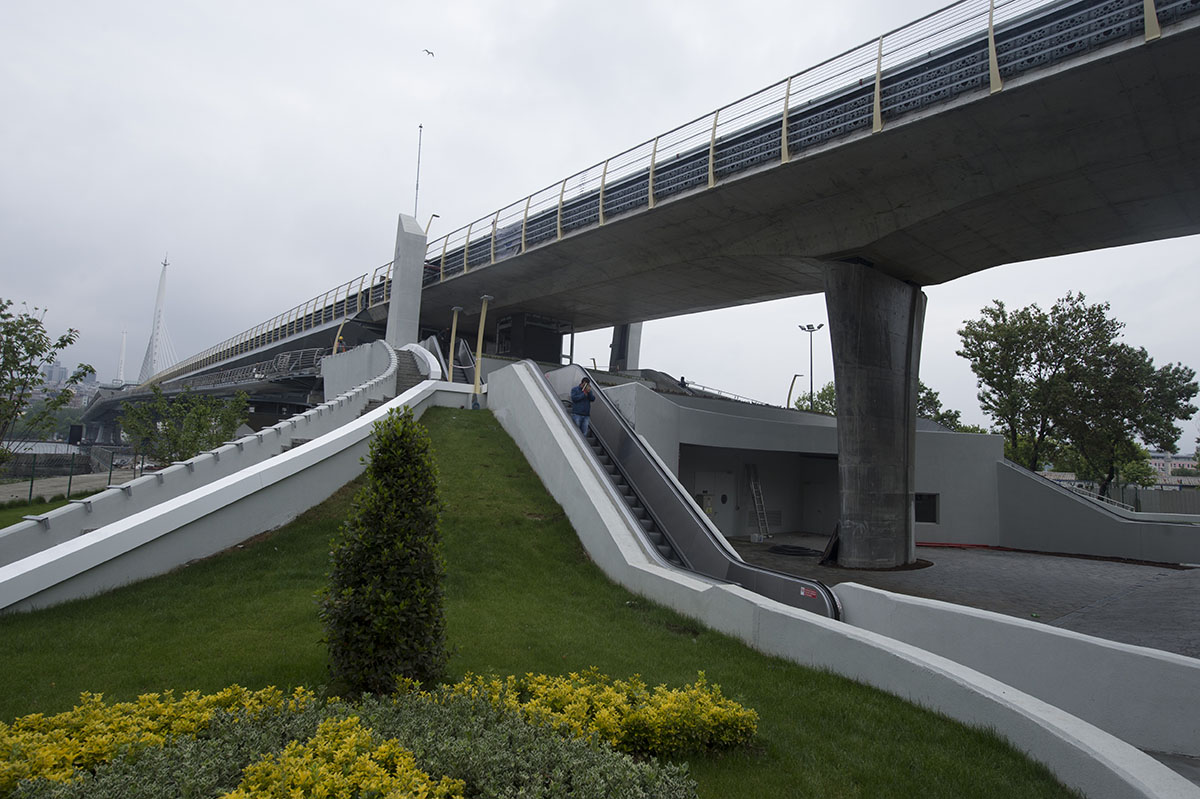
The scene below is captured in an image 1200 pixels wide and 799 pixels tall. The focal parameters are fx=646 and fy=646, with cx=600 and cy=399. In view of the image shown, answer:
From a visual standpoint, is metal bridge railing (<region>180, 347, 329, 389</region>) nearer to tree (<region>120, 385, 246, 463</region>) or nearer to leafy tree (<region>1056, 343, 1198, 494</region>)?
tree (<region>120, 385, 246, 463</region>)

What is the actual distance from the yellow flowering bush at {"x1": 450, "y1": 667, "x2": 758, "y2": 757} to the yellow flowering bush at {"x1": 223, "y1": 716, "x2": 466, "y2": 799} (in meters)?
1.15

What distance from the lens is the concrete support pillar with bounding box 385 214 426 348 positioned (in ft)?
105

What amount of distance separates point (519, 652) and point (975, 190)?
13625mm

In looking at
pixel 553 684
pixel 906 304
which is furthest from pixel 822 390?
pixel 553 684

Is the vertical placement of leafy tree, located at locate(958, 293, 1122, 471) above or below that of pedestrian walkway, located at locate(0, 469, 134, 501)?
above

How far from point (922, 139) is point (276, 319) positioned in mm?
48843

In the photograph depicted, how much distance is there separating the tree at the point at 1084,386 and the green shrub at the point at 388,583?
3142 centimetres

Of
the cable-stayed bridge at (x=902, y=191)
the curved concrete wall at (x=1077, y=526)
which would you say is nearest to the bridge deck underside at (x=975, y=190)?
the cable-stayed bridge at (x=902, y=191)

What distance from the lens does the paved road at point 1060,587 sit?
959cm

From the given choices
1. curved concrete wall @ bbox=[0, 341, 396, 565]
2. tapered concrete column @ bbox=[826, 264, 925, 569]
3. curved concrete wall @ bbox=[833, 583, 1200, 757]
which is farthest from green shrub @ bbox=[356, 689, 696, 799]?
tapered concrete column @ bbox=[826, 264, 925, 569]

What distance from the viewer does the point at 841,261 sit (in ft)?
56.1

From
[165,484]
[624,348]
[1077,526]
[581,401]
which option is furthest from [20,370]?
[624,348]

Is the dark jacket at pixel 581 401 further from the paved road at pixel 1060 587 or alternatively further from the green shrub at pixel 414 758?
the green shrub at pixel 414 758

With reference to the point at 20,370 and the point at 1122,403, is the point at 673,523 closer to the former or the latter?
the point at 20,370
